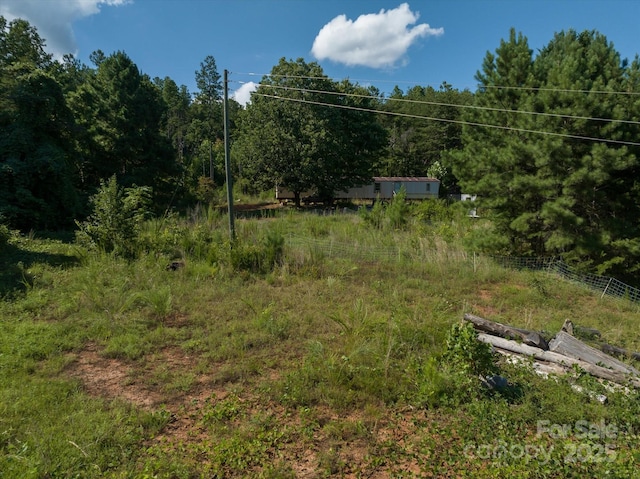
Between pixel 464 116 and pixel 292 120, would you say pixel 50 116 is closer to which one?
pixel 292 120

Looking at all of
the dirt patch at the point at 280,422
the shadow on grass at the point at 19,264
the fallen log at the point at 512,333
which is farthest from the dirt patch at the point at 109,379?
the fallen log at the point at 512,333

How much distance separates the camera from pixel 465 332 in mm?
3293

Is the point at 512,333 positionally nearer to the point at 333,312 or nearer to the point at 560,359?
the point at 560,359

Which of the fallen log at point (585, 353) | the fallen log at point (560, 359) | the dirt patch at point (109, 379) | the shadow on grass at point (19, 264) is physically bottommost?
the dirt patch at point (109, 379)

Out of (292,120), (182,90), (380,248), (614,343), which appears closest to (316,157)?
(292,120)

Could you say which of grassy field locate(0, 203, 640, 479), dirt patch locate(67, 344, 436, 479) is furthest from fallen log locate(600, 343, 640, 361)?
dirt patch locate(67, 344, 436, 479)

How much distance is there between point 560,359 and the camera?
12.0 ft

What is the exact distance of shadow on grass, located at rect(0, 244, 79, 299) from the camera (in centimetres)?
544

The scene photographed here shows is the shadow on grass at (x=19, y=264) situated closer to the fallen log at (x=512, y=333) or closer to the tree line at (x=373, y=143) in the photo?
the tree line at (x=373, y=143)

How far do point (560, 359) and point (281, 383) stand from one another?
121 inches

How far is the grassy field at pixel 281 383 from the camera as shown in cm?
241

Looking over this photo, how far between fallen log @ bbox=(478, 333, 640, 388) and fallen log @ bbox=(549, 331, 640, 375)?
0.09 meters

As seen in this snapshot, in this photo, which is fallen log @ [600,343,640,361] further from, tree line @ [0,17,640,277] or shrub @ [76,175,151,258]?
shrub @ [76,175,151,258]

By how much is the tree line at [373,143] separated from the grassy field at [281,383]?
238 centimetres
